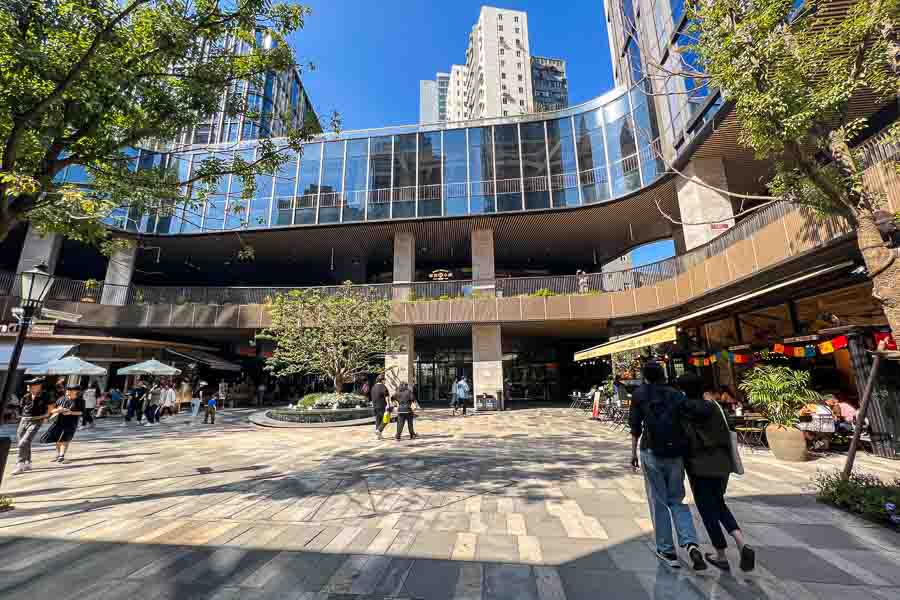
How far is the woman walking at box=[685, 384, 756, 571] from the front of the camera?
127 inches

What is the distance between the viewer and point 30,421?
737 centimetres

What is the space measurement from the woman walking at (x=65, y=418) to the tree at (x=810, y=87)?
1272 centimetres

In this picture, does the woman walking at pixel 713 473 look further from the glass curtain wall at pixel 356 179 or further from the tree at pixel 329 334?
the glass curtain wall at pixel 356 179

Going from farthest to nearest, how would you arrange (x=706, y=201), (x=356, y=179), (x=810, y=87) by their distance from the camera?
1. (x=356, y=179)
2. (x=706, y=201)
3. (x=810, y=87)

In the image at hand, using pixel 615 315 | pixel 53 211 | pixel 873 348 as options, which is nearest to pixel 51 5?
pixel 53 211

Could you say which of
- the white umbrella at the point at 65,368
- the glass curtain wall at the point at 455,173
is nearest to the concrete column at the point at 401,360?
the glass curtain wall at the point at 455,173

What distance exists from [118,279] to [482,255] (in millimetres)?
20018

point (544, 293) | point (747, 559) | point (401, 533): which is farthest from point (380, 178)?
point (747, 559)

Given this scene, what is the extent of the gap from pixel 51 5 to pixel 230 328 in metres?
17.6

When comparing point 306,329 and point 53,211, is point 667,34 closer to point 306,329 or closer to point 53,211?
point 306,329

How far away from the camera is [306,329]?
1574 cm

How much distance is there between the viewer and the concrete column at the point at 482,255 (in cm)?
2094

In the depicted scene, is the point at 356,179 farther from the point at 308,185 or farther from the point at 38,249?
the point at 38,249

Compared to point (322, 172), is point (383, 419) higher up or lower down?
lower down
